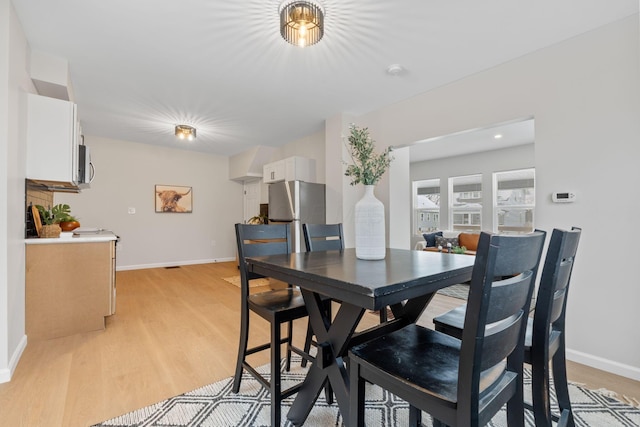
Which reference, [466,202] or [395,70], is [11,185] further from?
[466,202]

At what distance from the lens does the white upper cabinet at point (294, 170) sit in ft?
15.6

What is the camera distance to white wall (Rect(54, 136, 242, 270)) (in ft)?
17.8

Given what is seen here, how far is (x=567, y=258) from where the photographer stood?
3.91 ft

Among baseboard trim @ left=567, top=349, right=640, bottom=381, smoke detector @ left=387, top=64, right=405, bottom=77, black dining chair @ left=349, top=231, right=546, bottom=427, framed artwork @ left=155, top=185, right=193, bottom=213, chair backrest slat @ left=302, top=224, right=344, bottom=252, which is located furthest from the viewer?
framed artwork @ left=155, top=185, right=193, bottom=213

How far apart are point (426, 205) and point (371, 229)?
20.9 ft

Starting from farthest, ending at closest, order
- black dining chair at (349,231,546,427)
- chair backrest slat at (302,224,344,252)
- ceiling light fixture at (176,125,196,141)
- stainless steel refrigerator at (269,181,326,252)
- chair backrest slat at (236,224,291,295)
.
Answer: ceiling light fixture at (176,125,196,141) → stainless steel refrigerator at (269,181,326,252) → chair backrest slat at (302,224,344,252) → chair backrest slat at (236,224,291,295) → black dining chair at (349,231,546,427)

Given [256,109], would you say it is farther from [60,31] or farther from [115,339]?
[115,339]

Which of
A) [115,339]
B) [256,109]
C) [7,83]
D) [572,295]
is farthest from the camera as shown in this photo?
[256,109]

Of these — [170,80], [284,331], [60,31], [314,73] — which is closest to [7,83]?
[60,31]

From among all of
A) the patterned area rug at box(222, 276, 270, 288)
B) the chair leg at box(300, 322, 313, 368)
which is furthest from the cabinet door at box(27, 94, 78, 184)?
the patterned area rug at box(222, 276, 270, 288)

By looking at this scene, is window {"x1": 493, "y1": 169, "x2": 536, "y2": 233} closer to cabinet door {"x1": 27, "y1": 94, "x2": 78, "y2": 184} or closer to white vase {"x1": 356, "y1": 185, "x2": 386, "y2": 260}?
white vase {"x1": 356, "y1": 185, "x2": 386, "y2": 260}

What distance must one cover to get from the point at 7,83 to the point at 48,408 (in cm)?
200

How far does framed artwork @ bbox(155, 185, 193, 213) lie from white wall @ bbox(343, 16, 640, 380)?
5941 mm

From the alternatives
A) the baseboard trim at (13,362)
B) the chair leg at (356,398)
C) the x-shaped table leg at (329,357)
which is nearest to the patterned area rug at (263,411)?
the x-shaped table leg at (329,357)
